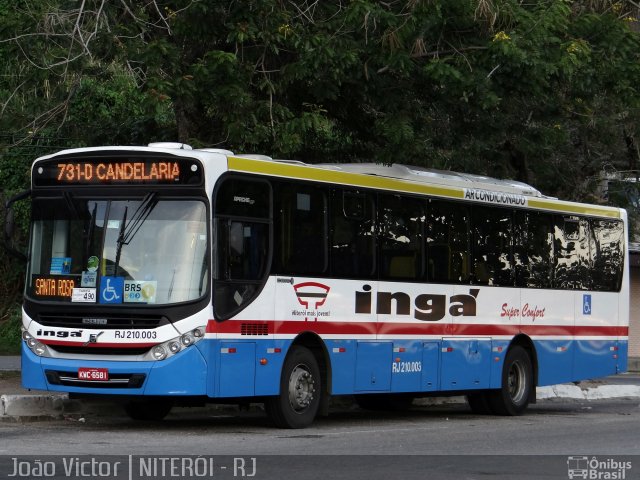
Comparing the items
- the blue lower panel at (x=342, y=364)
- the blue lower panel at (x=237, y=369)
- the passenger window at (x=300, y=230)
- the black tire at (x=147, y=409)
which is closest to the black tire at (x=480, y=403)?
the blue lower panel at (x=342, y=364)

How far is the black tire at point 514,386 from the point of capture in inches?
786

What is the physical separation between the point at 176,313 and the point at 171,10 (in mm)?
5515

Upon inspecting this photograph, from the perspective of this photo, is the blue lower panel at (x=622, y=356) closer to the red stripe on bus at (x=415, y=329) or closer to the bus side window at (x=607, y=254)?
the red stripe on bus at (x=415, y=329)

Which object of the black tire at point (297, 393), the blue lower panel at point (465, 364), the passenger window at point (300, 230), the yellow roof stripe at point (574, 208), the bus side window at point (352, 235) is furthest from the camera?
the yellow roof stripe at point (574, 208)

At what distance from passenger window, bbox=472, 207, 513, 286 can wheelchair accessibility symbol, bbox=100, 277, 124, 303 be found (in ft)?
21.0

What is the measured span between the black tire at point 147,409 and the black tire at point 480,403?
18.0 ft

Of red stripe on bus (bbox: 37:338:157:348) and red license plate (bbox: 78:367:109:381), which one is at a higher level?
red stripe on bus (bbox: 37:338:157:348)

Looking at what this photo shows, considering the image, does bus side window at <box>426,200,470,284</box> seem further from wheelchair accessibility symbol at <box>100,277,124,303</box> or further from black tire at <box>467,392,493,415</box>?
wheelchair accessibility symbol at <box>100,277,124,303</box>

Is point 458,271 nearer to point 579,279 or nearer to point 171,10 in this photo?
point 579,279

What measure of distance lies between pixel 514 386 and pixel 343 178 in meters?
5.47

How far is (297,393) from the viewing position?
15750 millimetres

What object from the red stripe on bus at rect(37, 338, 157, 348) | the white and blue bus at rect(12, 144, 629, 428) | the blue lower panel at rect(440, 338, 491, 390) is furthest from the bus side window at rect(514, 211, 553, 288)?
the red stripe on bus at rect(37, 338, 157, 348)

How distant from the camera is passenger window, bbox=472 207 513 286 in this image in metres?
19.3

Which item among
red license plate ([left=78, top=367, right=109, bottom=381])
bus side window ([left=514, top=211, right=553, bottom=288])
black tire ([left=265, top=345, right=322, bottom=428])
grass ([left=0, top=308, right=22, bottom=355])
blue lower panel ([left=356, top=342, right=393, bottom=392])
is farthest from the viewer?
grass ([left=0, top=308, right=22, bottom=355])
